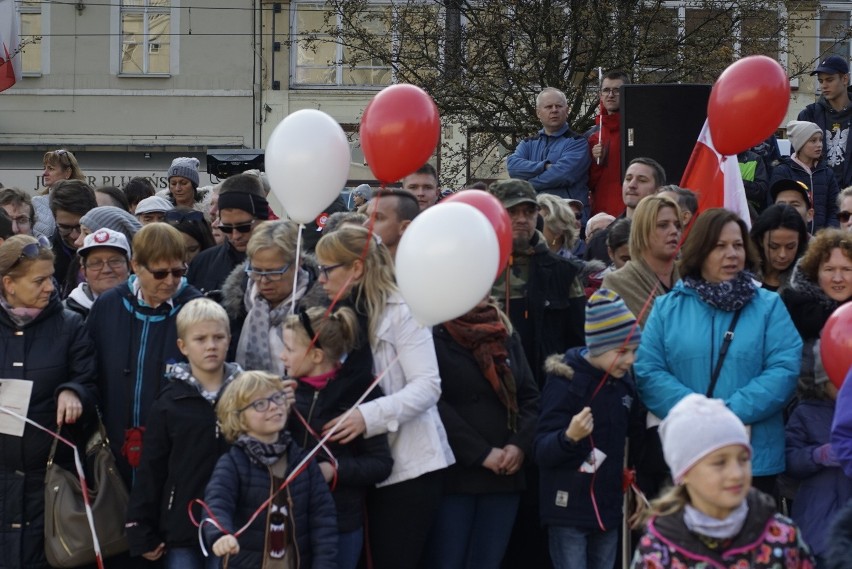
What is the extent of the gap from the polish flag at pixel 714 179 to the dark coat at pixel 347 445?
2.86m

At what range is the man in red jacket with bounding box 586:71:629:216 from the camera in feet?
33.3

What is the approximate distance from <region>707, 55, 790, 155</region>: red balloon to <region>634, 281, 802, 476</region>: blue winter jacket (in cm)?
128

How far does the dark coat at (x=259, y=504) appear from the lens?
5031 mm

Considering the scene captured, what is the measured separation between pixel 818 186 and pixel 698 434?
6.25 meters

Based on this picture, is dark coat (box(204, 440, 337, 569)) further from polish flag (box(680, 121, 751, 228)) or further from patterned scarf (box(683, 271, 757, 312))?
polish flag (box(680, 121, 751, 228))

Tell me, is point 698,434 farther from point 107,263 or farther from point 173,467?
point 107,263

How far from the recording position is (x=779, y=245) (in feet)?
21.1

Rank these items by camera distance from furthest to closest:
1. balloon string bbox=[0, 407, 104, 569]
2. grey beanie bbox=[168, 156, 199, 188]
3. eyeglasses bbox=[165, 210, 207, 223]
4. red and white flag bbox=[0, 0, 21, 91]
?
1. red and white flag bbox=[0, 0, 21, 91]
2. grey beanie bbox=[168, 156, 199, 188]
3. eyeglasses bbox=[165, 210, 207, 223]
4. balloon string bbox=[0, 407, 104, 569]

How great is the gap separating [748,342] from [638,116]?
397 cm

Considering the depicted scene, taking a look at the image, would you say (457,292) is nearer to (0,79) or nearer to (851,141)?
(851,141)

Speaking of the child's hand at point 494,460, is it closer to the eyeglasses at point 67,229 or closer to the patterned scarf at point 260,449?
the patterned scarf at point 260,449

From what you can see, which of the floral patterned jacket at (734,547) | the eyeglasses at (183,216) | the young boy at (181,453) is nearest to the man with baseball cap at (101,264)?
the young boy at (181,453)

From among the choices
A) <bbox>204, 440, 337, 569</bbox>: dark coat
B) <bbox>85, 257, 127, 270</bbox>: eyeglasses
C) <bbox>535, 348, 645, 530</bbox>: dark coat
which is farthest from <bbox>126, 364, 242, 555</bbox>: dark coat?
<bbox>535, 348, 645, 530</bbox>: dark coat

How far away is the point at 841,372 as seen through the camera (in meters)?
5.17
